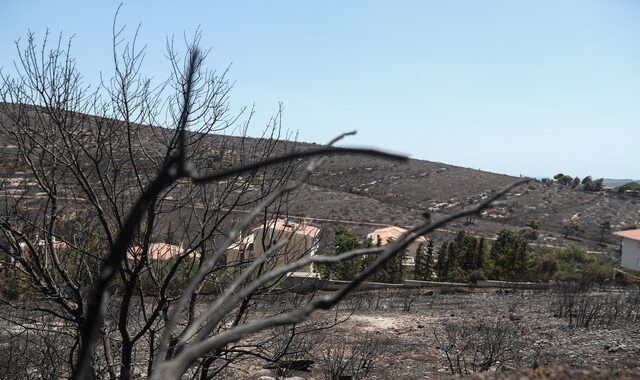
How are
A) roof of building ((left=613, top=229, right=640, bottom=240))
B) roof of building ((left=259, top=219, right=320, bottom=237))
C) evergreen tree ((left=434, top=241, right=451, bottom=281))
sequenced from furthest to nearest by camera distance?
roof of building ((left=613, top=229, right=640, bottom=240)) → evergreen tree ((left=434, top=241, right=451, bottom=281)) → roof of building ((left=259, top=219, right=320, bottom=237))

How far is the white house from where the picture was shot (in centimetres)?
3650

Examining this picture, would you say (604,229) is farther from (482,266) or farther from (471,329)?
(471,329)

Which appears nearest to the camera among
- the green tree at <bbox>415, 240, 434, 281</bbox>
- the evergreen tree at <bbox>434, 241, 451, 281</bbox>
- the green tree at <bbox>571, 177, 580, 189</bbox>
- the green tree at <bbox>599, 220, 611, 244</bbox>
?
the evergreen tree at <bbox>434, 241, 451, 281</bbox>

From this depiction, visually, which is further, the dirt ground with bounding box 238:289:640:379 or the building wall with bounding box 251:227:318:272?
the dirt ground with bounding box 238:289:640:379

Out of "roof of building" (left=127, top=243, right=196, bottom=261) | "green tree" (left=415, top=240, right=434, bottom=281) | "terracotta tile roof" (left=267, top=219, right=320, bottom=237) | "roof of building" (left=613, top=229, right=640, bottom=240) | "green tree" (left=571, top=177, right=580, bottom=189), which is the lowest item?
"green tree" (left=415, top=240, right=434, bottom=281)

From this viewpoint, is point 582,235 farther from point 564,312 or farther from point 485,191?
point 564,312

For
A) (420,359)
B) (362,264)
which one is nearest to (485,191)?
(362,264)

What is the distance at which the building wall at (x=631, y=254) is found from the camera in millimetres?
36594

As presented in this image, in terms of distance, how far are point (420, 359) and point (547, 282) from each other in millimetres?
19747

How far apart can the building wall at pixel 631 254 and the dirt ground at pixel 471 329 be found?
46.1 ft

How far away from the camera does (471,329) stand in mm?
15672

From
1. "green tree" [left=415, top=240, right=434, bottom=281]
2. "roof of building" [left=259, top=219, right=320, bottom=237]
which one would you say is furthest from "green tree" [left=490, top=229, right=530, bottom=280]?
"roof of building" [left=259, top=219, right=320, bottom=237]

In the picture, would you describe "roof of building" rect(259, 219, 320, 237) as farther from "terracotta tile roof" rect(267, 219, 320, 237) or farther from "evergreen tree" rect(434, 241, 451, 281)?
"evergreen tree" rect(434, 241, 451, 281)

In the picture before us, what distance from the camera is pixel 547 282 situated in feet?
98.5
